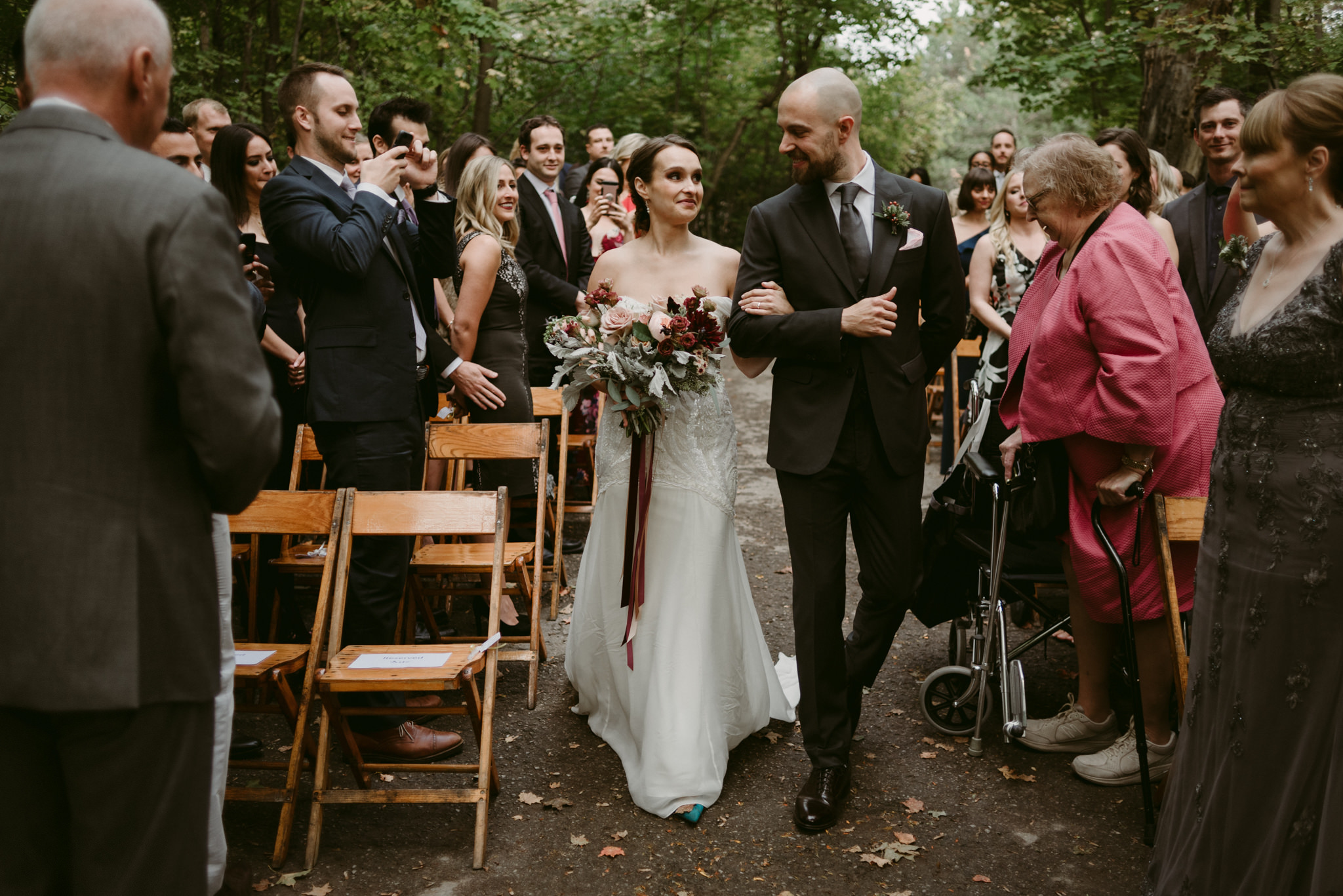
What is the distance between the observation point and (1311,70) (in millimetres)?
8062

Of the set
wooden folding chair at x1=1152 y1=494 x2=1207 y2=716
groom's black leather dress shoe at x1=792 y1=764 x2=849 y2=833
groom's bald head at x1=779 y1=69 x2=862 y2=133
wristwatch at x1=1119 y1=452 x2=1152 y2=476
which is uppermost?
groom's bald head at x1=779 y1=69 x2=862 y2=133

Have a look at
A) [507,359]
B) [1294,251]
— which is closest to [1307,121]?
[1294,251]

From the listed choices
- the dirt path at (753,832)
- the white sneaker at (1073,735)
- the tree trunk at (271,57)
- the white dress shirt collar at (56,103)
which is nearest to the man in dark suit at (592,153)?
the tree trunk at (271,57)

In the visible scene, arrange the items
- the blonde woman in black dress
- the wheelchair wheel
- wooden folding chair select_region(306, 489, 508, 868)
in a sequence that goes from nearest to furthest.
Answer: wooden folding chair select_region(306, 489, 508, 868) < the wheelchair wheel < the blonde woman in black dress

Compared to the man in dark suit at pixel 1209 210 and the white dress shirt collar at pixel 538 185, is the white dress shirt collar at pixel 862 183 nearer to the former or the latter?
the man in dark suit at pixel 1209 210

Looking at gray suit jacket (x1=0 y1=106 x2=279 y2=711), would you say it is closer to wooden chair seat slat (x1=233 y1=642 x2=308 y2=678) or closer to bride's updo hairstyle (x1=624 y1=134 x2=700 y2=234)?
wooden chair seat slat (x1=233 y1=642 x2=308 y2=678)

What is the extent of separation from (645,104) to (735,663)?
14.3 metres

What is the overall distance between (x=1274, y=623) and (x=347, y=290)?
3.46m

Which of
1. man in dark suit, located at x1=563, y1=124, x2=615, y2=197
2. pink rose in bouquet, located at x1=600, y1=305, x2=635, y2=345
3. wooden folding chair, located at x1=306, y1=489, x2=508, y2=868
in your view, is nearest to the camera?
wooden folding chair, located at x1=306, y1=489, x2=508, y2=868

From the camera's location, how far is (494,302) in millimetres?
5953

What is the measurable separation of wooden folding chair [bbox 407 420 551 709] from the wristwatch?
2759 millimetres

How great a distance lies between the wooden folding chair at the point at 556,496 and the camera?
20.0 feet

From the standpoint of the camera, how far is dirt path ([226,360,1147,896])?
3447mm

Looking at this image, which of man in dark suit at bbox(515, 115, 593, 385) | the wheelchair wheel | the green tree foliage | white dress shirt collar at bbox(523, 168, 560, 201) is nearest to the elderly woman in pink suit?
the wheelchair wheel
